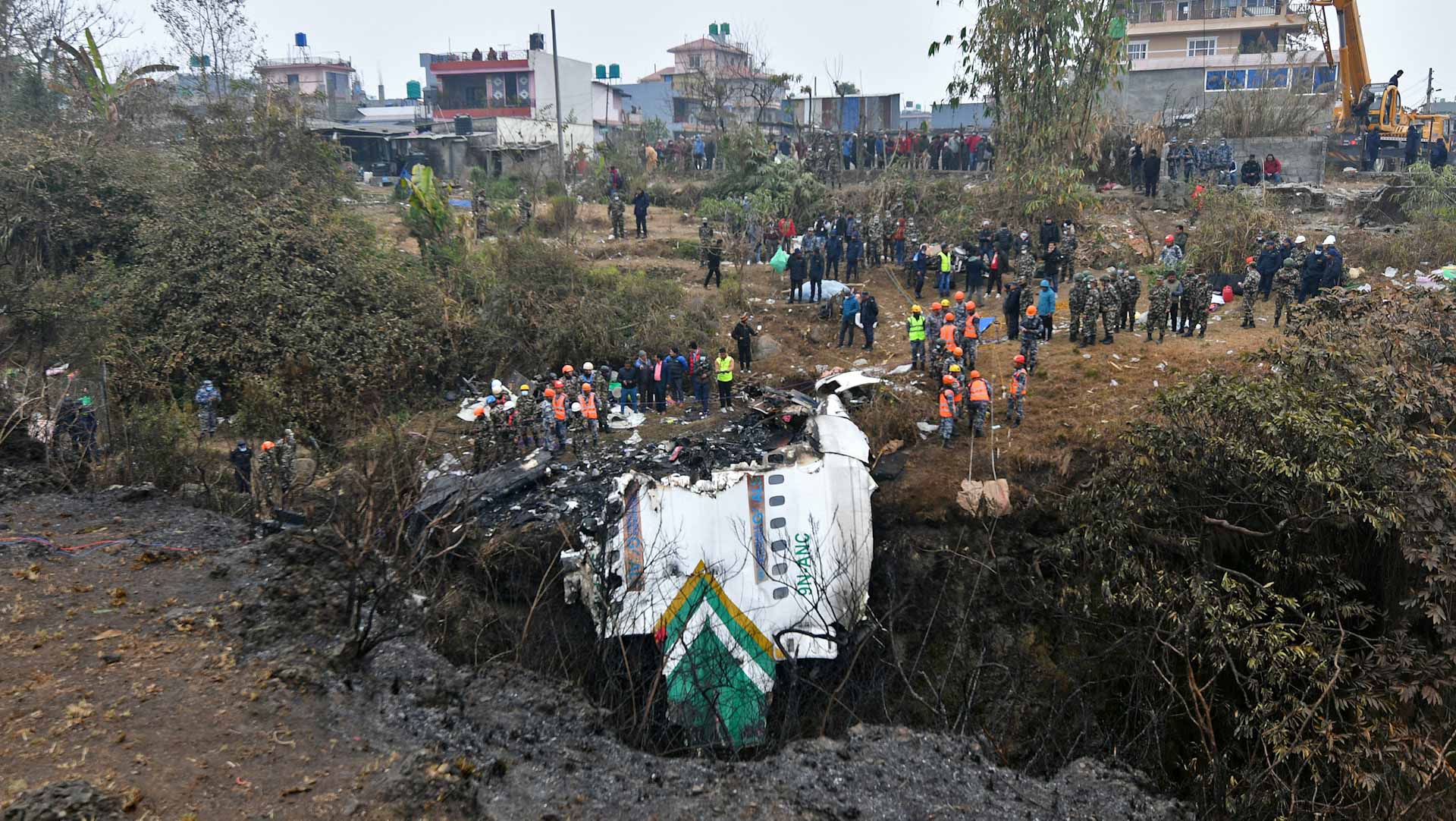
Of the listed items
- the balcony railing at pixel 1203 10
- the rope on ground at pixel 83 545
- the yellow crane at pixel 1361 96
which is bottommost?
the rope on ground at pixel 83 545

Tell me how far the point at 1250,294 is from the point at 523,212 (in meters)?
16.5

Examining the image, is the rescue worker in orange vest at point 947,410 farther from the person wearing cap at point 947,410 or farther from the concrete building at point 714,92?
the concrete building at point 714,92

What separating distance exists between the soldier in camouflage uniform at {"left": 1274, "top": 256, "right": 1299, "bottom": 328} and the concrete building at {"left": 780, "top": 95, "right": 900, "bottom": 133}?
17.5 meters

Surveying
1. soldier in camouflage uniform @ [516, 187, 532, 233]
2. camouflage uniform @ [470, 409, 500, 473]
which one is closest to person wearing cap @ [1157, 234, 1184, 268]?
camouflage uniform @ [470, 409, 500, 473]

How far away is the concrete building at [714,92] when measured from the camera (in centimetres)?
3269

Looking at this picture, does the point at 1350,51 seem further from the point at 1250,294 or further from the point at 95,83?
the point at 95,83

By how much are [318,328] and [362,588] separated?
10.2 metres

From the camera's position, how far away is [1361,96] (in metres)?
26.0

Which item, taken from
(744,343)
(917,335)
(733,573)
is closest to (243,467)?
(733,573)

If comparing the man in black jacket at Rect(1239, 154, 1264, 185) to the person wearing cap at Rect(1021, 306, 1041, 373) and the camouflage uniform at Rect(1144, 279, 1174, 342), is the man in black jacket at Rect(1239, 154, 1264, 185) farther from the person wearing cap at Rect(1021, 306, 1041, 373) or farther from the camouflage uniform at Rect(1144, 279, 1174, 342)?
the person wearing cap at Rect(1021, 306, 1041, 373)

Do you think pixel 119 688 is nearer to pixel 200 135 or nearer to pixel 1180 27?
pixel 200 135

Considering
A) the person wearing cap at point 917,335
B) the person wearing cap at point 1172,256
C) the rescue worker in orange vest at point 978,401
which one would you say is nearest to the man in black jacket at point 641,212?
the person wearing cap at point 917,335

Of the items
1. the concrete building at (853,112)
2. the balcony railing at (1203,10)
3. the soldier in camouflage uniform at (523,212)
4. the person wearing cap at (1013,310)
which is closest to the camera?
the person wearing cap at (1013,310)

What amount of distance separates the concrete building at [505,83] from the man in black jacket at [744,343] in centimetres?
2571
